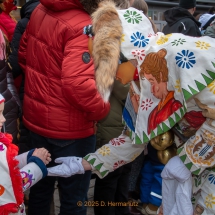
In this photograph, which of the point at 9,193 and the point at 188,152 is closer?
the point at 188,152

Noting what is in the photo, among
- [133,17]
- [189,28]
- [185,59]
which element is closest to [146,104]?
[185,59]

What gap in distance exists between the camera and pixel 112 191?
272 cm

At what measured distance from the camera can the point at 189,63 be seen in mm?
1410

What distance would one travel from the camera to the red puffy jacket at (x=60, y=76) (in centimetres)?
204

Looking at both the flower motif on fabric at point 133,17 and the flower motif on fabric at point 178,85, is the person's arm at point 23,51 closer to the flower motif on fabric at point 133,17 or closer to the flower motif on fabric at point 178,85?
the flower motif on fabric at point 133,17

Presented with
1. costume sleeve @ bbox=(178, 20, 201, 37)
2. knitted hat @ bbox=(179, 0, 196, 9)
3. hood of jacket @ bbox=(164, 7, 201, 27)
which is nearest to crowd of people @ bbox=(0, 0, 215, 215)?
costume sleeve @ bbox=(178, 20, 201, 37)

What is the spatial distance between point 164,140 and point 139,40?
0.46 metres

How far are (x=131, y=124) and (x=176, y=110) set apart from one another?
0.84ft

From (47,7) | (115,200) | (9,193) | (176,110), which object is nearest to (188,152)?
(176,110)

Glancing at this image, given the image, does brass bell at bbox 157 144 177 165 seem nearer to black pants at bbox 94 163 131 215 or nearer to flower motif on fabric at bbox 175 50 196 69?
flower motif on fabric at bbox 175 50 196 69

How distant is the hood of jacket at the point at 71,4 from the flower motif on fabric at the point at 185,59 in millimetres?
786

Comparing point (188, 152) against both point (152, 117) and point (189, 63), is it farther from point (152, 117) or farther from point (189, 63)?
point (189, 63)

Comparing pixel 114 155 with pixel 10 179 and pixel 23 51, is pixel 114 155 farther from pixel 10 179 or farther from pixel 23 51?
pixel 23 51

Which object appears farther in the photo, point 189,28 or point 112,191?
point 189,28
